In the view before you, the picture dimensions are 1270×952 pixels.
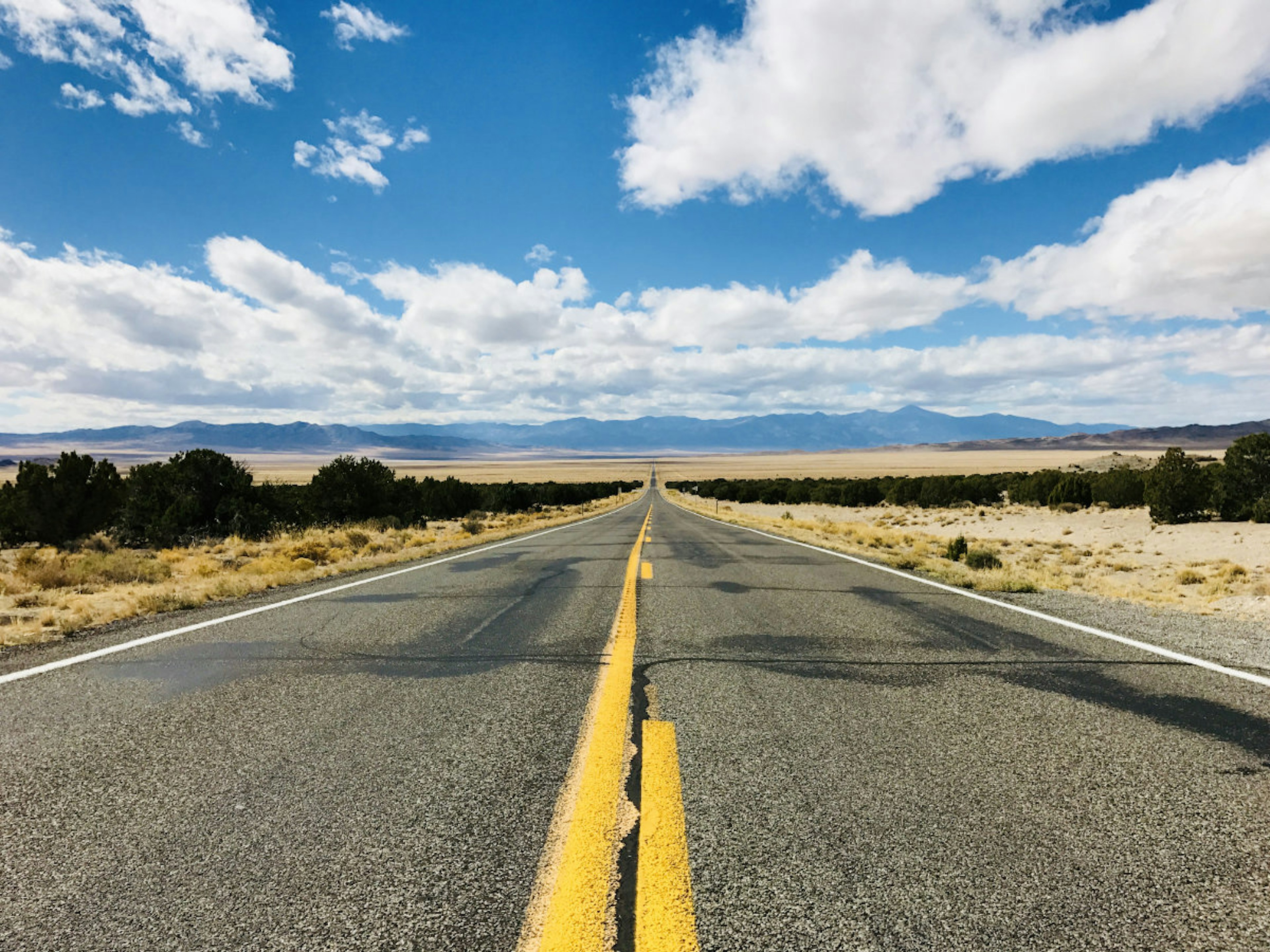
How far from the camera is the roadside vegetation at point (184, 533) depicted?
8.54 m

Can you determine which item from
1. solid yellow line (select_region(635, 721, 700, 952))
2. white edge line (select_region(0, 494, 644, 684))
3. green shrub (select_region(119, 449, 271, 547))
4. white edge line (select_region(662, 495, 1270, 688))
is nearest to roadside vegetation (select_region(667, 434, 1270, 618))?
white edge line (select_region(662, 495, 1270, 688))

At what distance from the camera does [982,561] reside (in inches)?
439

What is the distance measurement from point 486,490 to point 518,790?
48.0 m

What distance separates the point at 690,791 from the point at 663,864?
541 mm

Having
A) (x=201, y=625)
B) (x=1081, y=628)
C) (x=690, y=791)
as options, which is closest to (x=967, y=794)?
(x=690, y=791)

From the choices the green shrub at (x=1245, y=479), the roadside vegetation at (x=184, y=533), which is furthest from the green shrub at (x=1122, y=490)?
the roadside vegetation at (x=184, y=533)

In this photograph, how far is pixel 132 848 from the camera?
222 centimetres

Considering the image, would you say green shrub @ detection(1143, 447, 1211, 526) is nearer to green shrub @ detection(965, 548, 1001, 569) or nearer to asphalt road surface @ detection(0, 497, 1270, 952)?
green shrub @ detection(965, 548, 1001, 569)

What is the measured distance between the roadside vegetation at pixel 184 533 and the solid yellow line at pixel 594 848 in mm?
6158

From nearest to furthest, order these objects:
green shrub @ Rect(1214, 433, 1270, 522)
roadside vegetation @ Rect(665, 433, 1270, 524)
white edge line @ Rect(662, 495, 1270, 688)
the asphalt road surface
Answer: the asphalt road surface → white edge line @ Rect(662, 495, 1270, 688) → green shrub @ Rect(1214, 433, 1270, 522) → roadside vegetation @ Rect(665, 433, 1270, 524)

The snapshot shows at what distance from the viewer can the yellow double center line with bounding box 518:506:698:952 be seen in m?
1.74

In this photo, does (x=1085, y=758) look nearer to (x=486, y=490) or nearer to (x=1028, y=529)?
(x=1028, y=529)

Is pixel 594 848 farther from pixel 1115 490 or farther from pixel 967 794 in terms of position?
pixel 1115 490

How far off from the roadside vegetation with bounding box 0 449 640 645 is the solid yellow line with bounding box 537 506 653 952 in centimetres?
616
